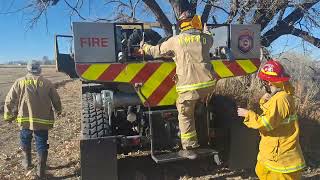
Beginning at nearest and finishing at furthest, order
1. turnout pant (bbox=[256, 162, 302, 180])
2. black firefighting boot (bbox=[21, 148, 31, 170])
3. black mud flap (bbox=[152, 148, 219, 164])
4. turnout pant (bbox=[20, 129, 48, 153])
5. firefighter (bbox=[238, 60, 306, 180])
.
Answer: firefighter (bbox=[238, 60, 306, 180]), turnout pant (bbox=[256, 162, 302, 180]), black mud flap (bbox=[152, 148, 219, 164]), turnout pant (bbox=[20, 129, 48, 153]), black firefighting boot (bbox=[21, 148, 31, 170])

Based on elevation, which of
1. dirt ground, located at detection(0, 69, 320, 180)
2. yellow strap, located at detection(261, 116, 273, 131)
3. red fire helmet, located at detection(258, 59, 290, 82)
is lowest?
dirt ground, located at detection(0, 69, 320, 180)

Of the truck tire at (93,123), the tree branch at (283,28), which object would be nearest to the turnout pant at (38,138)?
the truck tire at (93,123)

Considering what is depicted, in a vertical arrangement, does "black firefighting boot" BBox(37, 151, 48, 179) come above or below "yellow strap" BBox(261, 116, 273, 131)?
below

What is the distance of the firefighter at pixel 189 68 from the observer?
201 inches

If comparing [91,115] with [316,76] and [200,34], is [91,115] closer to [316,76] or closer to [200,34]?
[200,34]

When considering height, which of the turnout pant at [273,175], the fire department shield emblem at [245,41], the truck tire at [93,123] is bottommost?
the turnout pant at [273,175]

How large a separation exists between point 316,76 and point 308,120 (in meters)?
3.15

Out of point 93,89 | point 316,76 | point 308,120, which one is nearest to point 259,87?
point 308,120

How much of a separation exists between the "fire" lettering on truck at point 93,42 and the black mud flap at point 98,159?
3.40 feet

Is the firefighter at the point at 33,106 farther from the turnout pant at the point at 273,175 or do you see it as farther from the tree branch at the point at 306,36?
the tree branch at the point at 306,36

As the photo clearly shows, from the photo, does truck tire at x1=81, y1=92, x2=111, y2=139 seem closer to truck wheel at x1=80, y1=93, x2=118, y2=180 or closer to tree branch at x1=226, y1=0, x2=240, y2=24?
truck wheel at x1=80, y1=93, x2=118, y2=180

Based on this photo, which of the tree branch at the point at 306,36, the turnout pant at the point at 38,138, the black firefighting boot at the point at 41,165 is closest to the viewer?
the black firefighting boot at the point at 41,165

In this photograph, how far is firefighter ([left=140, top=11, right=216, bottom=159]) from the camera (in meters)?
5.12

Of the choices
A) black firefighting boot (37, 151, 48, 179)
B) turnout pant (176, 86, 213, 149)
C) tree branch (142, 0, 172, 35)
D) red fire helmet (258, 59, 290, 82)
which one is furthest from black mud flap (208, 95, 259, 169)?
tree branch (142, 0, 172, 35)
